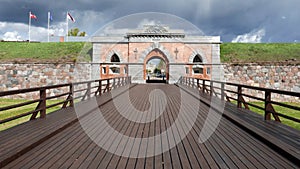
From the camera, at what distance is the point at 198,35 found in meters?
21.0

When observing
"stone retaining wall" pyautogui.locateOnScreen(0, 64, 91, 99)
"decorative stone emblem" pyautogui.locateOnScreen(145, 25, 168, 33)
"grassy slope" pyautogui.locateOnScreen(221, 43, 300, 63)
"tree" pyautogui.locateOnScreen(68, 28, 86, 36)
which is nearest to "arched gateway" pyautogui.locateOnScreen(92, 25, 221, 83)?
"decorative stone emblem" pyautogui.locateOnScreen(145, 25, 168, 33)

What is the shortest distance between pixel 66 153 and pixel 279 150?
2973 mm

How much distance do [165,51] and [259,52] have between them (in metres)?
9.64

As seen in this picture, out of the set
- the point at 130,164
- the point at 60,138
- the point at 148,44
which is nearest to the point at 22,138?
the point at 60,138

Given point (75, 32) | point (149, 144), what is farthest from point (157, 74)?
point (149, 144)

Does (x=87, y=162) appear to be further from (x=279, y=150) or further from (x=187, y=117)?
(x=187, y=117)

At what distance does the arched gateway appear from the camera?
66.6 ft

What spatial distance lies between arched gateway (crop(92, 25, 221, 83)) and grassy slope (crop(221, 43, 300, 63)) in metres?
2.20

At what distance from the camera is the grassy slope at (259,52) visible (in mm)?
20606

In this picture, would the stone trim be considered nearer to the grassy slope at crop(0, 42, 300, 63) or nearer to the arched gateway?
the arched gateway

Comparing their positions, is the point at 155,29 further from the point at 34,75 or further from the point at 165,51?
the point at 34,75

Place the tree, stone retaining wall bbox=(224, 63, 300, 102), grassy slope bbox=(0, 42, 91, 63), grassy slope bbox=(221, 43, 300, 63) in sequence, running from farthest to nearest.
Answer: the tree
grassy slope bbox=(0, 42, 91, 63)
grassy slope bbox=(221, 43, 300, 63)
stone retaining wall bbox=(224, 63, 300, 102)

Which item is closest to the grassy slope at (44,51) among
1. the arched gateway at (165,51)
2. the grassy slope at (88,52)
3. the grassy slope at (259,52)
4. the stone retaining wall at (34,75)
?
the grassy slope at (88,52)

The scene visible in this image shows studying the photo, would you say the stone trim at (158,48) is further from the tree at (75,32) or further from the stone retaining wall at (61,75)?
the tree at (75,32)
